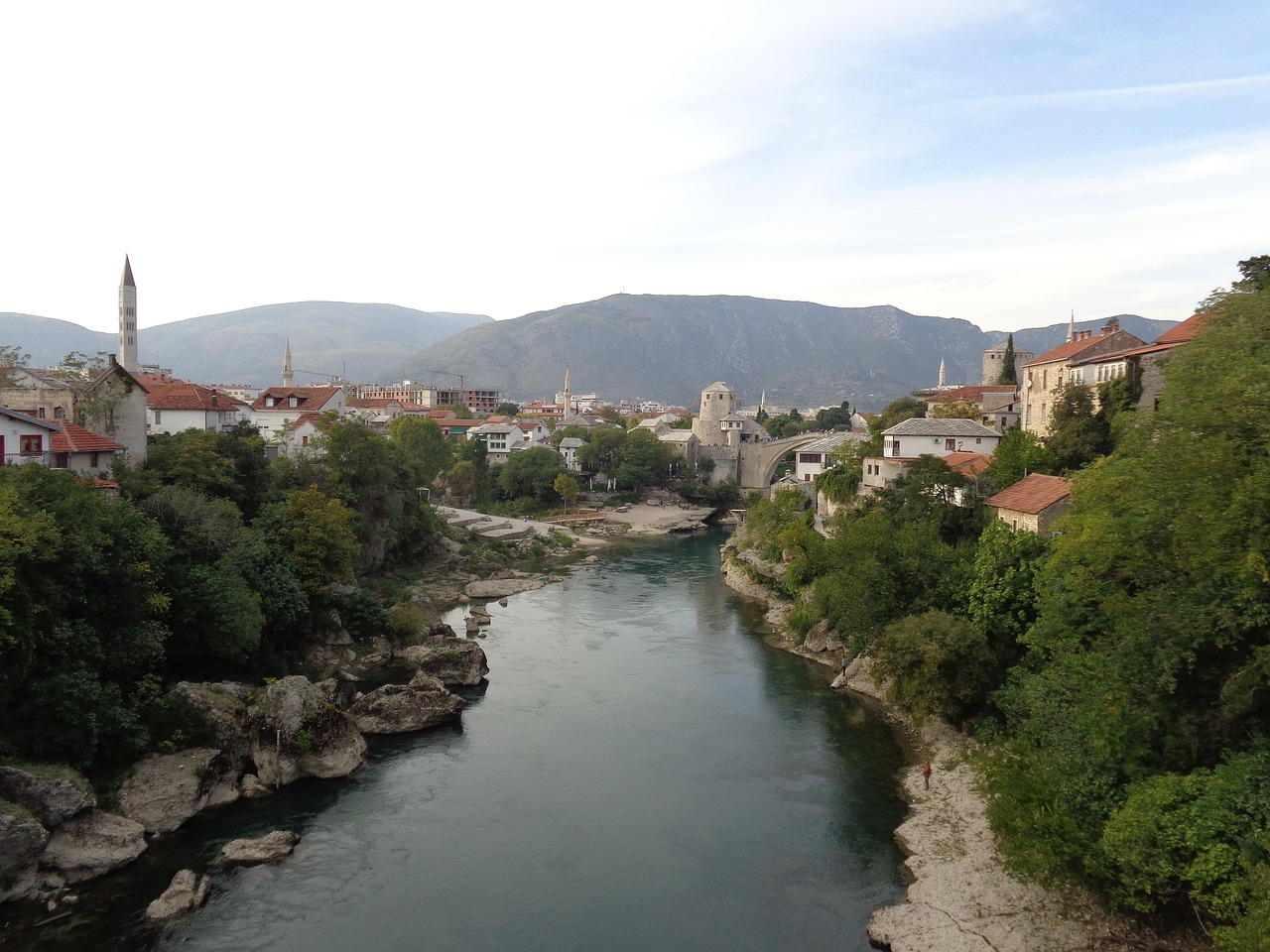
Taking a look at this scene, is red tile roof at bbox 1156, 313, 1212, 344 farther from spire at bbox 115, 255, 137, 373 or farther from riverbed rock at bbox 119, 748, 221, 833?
spire at bbox 115, 255, 137, 373

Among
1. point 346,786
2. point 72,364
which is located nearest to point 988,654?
point 346,786

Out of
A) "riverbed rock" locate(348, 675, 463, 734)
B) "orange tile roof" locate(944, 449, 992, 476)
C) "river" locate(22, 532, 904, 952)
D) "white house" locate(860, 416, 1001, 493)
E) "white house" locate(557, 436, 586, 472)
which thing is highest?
"white house" locate(860, 416, 1001, 493)

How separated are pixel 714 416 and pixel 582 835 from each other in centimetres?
5917

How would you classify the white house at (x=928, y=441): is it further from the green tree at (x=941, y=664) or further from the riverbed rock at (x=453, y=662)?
the riverbed rock at (x=453, y=662)

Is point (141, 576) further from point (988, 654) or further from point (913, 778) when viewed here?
point (988, 654)

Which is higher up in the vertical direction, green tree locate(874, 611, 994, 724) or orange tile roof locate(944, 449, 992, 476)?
orange tile roof locate(944, 449, 992, 476)

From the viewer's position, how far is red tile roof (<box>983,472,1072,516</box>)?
796 inches

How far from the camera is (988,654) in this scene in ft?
59.0

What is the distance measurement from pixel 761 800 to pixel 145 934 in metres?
9.85

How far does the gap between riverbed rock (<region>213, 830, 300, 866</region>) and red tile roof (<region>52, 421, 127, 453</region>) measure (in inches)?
466

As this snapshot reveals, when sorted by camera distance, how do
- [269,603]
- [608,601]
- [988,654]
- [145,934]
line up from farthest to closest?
[608,601]
[269,603]
[988,654]
[145,934]

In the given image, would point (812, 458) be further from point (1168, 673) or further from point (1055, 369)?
point (1168, 673)

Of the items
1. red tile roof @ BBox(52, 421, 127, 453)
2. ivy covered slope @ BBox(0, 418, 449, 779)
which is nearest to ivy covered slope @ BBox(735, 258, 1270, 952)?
ivy covered slope @ BBox(0, 418, 449, 779)

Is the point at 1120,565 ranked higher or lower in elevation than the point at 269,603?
higher
